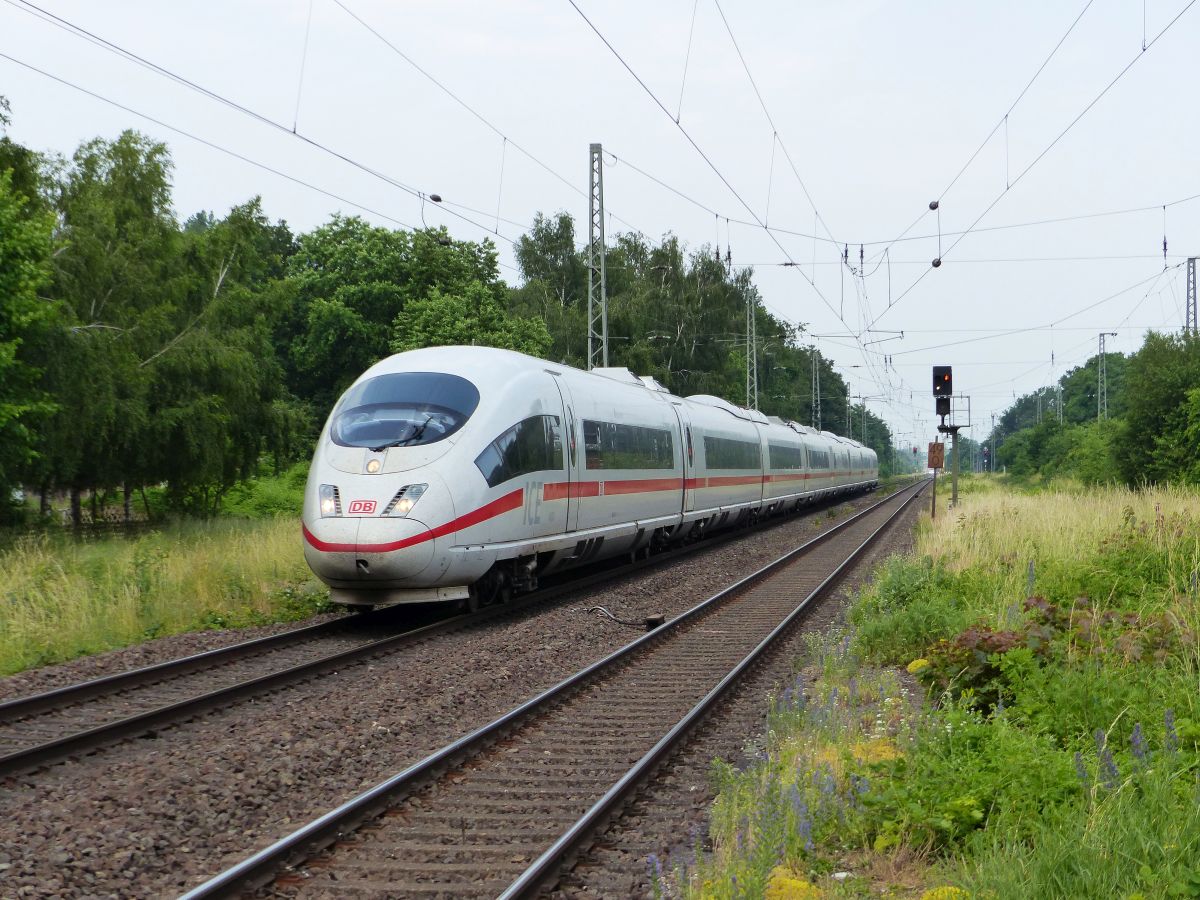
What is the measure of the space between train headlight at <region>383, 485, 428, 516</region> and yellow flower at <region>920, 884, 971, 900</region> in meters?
7.77

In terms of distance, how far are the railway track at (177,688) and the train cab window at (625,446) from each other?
3.82m

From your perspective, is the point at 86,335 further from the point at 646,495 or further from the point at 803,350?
the point at 803,350

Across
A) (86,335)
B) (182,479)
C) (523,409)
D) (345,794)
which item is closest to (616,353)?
(182,479)

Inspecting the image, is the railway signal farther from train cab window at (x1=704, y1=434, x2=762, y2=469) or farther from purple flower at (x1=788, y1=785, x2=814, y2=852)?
purple flower at (x1=788, y1=785, x2=814, y2=852)

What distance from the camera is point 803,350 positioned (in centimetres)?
11212

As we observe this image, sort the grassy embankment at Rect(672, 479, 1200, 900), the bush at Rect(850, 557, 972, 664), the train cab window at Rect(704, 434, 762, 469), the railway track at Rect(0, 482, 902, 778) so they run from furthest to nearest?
the train cab window at Rect(704, 434, 762, 469) → the bush at Rect(850, 557, 972, 664) → the railway track at Rect(0, 482, 902, 778) → the grassy embankment at Rect(672, 479, 1200, 900)

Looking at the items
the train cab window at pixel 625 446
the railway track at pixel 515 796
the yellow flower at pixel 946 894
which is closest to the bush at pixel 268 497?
the train cab window at pixel 625 446

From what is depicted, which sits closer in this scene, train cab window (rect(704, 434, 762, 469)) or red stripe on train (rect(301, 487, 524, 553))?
red stripe on train (rect(301, 487, 524, 553))

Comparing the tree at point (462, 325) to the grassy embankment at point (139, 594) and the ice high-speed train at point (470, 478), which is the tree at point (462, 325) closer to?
the ice high-speed train at point (470, 478)

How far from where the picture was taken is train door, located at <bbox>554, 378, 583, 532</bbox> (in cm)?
1472

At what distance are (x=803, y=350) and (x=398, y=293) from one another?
70155mm

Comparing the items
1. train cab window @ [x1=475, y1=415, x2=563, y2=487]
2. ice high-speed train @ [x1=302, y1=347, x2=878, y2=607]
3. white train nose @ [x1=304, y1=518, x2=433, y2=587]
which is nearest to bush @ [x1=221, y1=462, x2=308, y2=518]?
ice high-speed train @ [x1=302, y1=347, x2=878, y2=607]

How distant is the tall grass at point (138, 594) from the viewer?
35.1 ft

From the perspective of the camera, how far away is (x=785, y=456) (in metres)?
35.1
